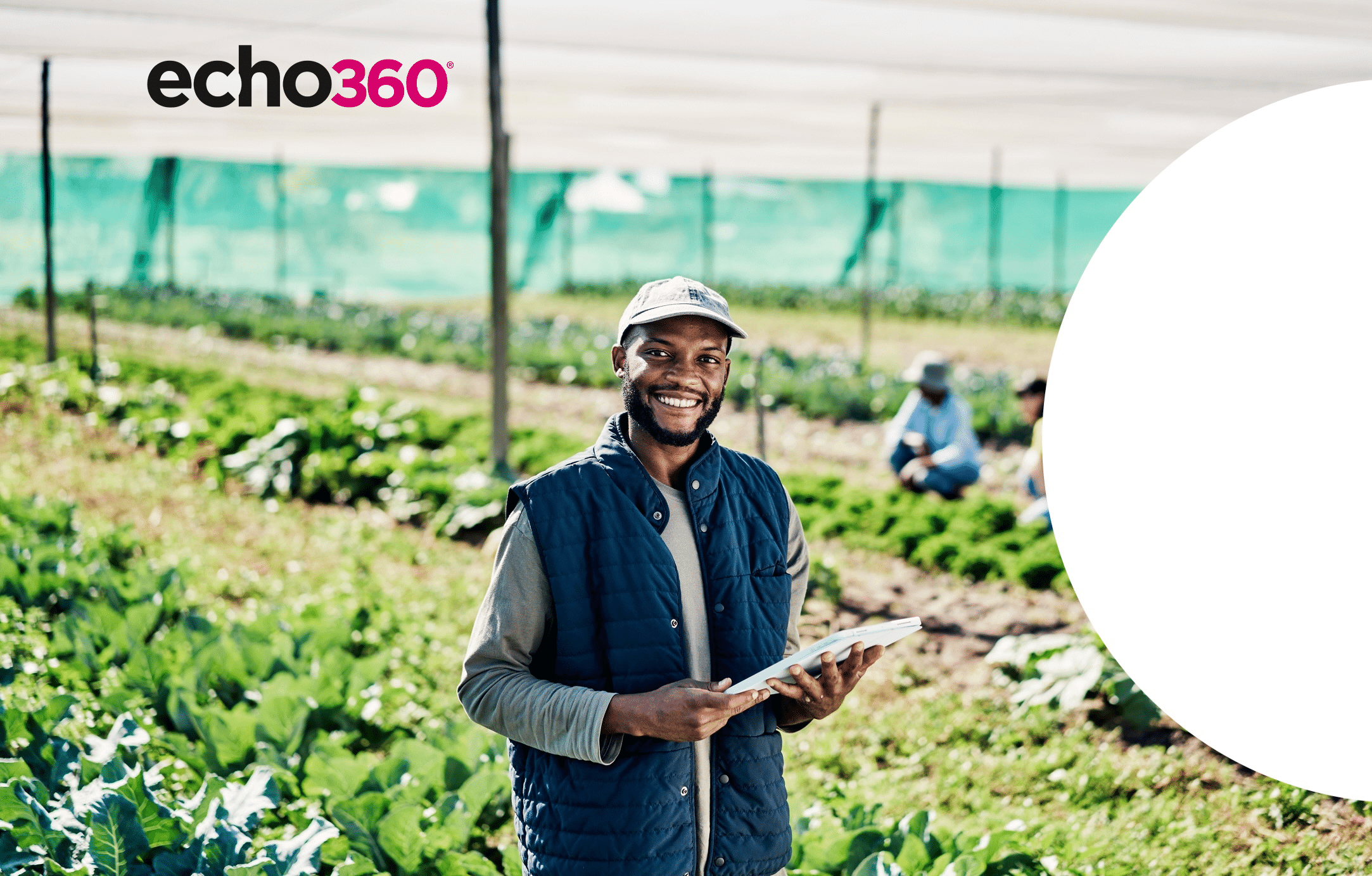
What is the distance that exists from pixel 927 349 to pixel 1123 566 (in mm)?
15343

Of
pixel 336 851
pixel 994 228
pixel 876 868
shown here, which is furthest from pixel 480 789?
pixel 994 228

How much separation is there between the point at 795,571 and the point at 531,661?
0.49m

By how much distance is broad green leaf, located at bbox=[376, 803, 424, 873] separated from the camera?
9.30 feet

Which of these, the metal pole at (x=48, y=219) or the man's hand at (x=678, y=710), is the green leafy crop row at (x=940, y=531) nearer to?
the man's hand at (x=678, y=710)

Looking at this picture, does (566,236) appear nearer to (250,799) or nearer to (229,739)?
(229,739)

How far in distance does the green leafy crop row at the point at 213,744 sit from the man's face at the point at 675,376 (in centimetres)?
140

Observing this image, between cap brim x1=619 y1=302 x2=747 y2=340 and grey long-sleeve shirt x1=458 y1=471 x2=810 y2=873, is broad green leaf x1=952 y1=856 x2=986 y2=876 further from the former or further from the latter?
cap brim x1=619 y1=302 x2=747 y2=340

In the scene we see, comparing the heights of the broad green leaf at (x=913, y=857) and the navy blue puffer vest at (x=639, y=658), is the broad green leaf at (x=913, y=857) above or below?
below

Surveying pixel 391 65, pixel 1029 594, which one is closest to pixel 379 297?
pixel 391 65

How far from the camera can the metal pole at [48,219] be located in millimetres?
8219

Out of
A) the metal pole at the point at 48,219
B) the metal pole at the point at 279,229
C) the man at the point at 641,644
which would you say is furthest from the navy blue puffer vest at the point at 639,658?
the metal pole at the point at 279,229

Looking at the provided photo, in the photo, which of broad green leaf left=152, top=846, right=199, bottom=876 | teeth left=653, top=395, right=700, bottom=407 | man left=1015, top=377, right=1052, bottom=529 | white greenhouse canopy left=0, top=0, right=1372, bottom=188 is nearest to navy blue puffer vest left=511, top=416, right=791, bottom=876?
teeth left=653, top=395, right=700, bottom=407

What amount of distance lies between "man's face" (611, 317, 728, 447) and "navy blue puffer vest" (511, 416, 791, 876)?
0.27ft

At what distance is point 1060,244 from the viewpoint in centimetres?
2197
